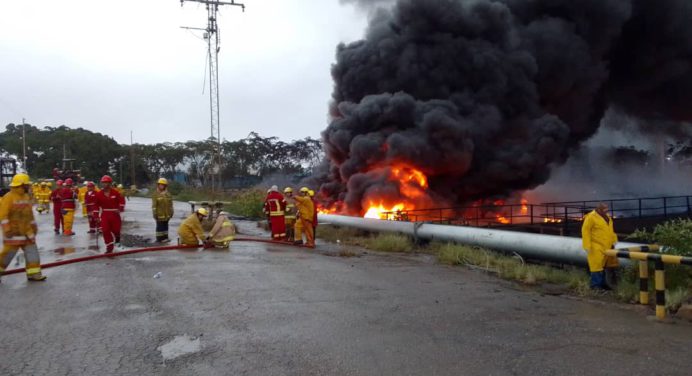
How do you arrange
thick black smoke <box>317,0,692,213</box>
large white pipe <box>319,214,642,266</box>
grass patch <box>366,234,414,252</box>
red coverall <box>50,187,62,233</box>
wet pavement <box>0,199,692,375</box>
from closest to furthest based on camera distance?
wet pavement <box>0,199,692,375</box>, large white pipe <box>319,214,642,266</box>, grass patch <box>366,234,414,252</box>, red coverall <box>50,187,62,233</box>, thick black smoke <box>317,0,692,213</box>

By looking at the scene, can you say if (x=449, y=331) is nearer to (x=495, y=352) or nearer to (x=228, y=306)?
(x=495, y=352)

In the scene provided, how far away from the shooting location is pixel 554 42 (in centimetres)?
2506

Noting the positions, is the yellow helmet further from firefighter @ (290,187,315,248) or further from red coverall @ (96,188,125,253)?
firefighter @ (290,187,315,248)

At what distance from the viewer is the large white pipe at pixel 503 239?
7.94 m

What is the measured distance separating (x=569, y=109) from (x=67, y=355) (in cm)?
2806

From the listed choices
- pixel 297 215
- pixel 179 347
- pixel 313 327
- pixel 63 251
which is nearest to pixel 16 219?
pixel 63 251

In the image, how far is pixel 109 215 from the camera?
10.3m

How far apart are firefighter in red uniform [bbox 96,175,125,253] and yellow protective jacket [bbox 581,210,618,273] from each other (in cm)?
833

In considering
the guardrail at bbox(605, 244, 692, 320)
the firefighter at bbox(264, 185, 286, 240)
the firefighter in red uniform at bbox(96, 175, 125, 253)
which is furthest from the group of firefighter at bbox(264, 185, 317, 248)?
the guardrail at bbox(605, 244, 692, 320)

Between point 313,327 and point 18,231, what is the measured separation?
500cm

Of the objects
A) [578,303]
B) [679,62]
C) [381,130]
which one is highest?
[679,62]

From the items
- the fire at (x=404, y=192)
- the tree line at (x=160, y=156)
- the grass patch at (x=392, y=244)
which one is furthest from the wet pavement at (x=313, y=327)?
the tree line at (x=160, y=156)

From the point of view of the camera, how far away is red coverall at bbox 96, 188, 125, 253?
1013 centimetres

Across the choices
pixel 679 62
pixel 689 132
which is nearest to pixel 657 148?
pixel 689 132
